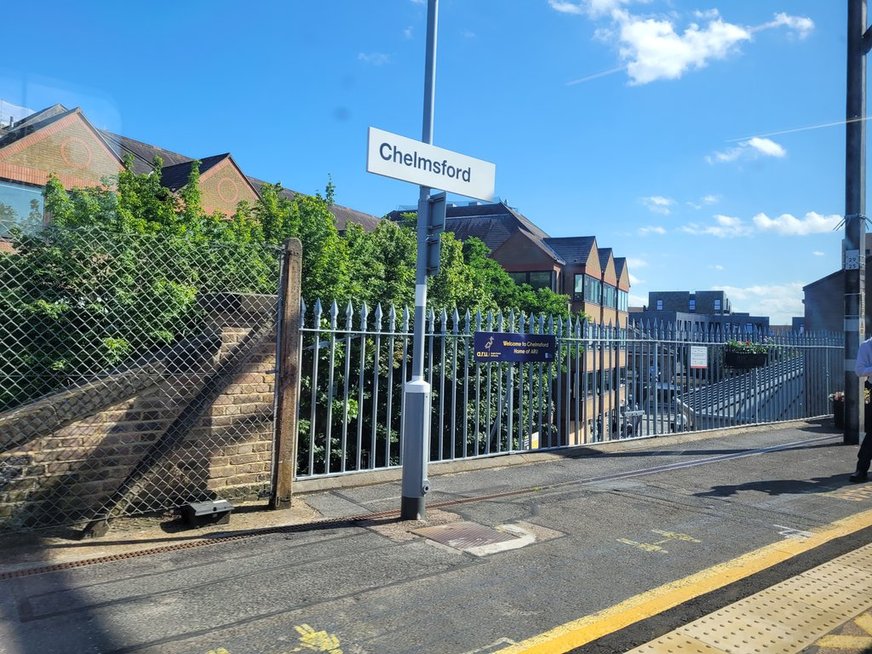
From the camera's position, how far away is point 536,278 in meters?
37.1

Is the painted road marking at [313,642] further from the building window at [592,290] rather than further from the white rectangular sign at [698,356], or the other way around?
the building window at [592,290]

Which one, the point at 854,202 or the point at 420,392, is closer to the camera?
the point at 420,392

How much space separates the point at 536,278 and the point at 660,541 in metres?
32.8

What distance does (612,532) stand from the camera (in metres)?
5.07

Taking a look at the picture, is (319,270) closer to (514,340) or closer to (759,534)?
(514,340)

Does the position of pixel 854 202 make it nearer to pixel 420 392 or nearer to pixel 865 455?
pixel 865 455

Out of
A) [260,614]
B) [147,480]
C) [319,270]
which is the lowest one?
[260,614]

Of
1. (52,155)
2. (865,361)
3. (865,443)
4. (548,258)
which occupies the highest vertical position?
(52,155)

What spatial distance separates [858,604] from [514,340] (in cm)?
496

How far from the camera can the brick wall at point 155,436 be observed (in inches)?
175

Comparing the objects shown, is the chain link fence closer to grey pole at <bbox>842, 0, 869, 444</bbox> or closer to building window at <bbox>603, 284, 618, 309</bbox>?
grey pole at <bbox>842, 0, 869, 444</bbox>

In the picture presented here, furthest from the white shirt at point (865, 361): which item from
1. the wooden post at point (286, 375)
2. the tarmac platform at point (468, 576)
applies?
the wooden post at point (286, 375)

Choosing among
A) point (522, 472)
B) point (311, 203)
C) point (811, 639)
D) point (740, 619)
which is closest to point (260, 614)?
point (740, 619)

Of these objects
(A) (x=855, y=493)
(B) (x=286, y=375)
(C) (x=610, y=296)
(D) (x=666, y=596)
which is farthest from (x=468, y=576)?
(C) (x=610, y=296)
